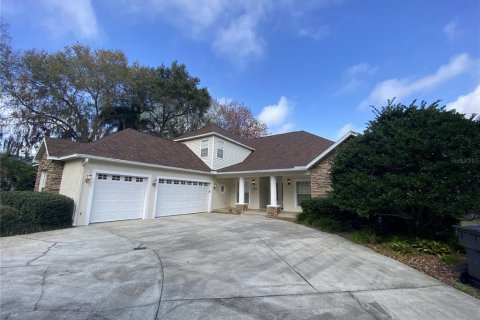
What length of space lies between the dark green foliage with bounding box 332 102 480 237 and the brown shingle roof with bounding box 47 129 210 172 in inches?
356

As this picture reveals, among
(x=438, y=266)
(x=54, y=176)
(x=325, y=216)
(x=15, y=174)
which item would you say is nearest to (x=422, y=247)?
(x=438, y=266)

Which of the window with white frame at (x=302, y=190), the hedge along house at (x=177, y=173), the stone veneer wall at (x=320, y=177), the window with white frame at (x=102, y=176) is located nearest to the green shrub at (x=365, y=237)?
the hedge along house at (x=177, y=173)

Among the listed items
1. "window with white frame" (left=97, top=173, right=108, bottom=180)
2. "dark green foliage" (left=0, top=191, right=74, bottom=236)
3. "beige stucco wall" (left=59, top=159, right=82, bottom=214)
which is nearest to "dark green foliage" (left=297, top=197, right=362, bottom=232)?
"window with white frame" (left=97, top=173, right=108, bottom=180)

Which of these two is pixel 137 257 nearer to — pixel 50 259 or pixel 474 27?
pixel 50 259

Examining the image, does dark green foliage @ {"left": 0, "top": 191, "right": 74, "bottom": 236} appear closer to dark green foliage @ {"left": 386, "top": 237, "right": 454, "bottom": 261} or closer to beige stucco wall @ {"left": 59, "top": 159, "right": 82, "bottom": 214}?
beige stucco wall @ {"left": 59, "top": 159, "right": 82, "bottom": 214}

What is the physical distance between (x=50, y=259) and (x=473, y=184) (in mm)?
10043

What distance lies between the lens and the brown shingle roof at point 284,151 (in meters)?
14.0

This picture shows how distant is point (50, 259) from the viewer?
17.4 feet

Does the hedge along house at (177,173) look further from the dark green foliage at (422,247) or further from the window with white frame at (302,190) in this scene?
the dark green foliage at (422,247)

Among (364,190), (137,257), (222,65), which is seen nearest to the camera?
(137,257)

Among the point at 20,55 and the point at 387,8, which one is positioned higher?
the point at 20,55

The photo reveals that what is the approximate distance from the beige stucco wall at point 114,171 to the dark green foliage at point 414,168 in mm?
8740

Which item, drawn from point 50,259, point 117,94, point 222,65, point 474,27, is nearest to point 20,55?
point 117,94

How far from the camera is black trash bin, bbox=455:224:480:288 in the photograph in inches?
175
